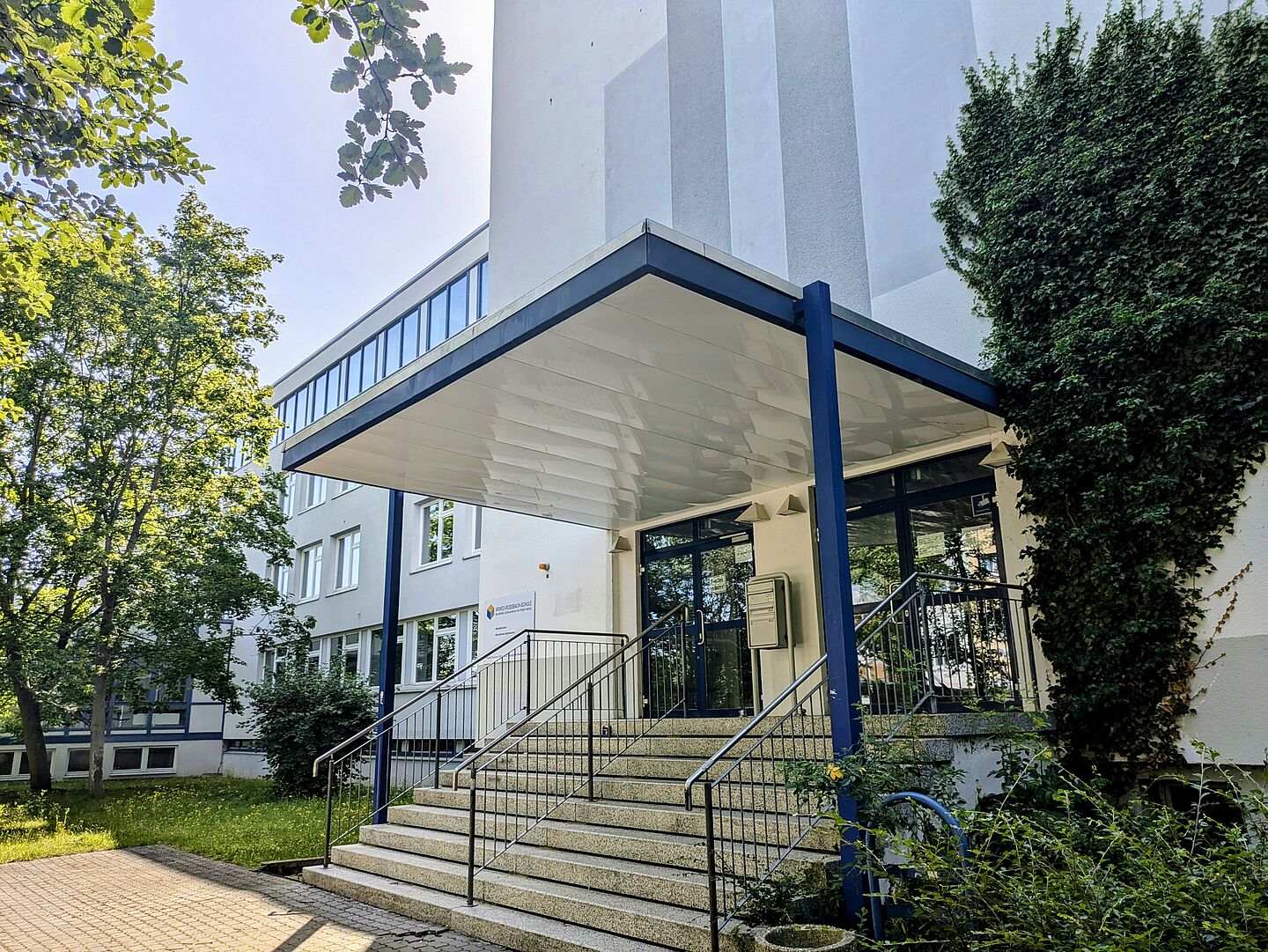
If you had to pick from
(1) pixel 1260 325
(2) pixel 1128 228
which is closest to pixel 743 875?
(1) pixel 1260 325

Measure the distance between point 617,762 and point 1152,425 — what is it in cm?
519

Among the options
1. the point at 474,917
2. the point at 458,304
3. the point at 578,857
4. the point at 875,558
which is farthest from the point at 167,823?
the point at 458,304

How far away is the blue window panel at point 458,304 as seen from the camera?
19469mm

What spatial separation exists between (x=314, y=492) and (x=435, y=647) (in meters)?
8.76

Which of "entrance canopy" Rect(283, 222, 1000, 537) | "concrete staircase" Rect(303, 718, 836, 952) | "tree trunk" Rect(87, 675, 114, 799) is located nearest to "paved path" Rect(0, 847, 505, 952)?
"concrete staircase" Rect(303, 718, 836, 952)

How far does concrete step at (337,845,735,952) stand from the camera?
17.3 feet

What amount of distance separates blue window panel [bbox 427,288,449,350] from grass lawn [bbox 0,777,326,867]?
9.81 m

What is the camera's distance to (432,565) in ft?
62.5

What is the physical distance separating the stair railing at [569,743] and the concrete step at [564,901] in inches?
7.8

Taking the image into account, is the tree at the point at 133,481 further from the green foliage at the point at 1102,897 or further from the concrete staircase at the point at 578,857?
the green foliage at the point at 1102,897

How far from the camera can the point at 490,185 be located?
15.4 metres

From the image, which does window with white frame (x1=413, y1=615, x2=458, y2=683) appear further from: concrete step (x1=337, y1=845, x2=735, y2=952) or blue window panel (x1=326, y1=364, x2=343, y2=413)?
concrete step (x1=337, y1=845, x2=735, y2=952)

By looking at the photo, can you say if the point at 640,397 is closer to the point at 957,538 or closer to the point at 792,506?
the point at 792,506

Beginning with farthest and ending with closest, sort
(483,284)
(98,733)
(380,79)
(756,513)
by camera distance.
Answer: (483,284) < (98,733) < (756,513) < (380,79)
